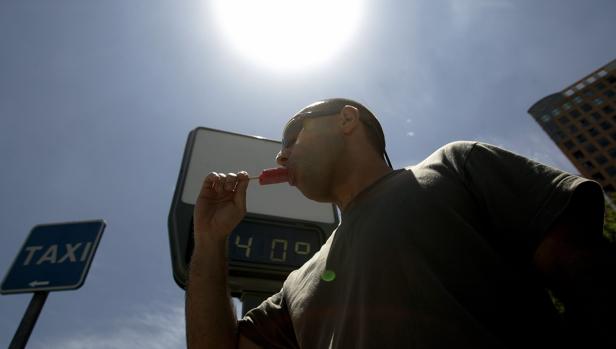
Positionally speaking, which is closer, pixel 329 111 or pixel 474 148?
pixel 474 148

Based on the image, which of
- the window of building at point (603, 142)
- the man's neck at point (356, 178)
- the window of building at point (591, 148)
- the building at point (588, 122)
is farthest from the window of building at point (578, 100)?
the man's neck at point (356, 178)

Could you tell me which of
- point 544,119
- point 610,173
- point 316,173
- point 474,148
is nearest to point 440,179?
point 474,148

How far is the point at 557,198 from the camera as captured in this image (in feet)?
2.33

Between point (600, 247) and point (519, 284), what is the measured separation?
0.55 ft

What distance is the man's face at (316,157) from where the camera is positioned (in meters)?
1.32

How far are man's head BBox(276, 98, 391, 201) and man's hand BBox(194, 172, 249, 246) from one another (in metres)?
0.23

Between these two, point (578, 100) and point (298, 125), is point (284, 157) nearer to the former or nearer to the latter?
point (298, 125)

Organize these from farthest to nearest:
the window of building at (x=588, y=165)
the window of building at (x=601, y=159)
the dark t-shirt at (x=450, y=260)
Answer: the window of building at (x=588, y=165) → the window of building at (x=601, y=159) → the dark t-shirt at (x=450, y=260)

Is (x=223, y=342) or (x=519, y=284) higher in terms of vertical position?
(x=519, y=284)

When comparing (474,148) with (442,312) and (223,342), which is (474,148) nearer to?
(442,312)

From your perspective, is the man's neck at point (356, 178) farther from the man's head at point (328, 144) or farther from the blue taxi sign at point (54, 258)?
the blue taxi sign at point (54, 258)

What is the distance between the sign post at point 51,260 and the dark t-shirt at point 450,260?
175cm

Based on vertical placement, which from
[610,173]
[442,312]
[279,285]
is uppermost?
[442,312]

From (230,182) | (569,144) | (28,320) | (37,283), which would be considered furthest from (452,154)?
(569,144)
